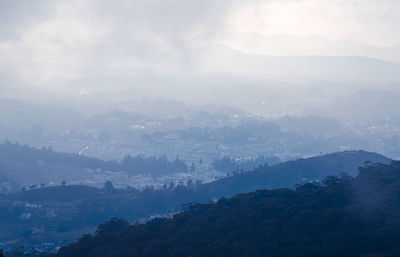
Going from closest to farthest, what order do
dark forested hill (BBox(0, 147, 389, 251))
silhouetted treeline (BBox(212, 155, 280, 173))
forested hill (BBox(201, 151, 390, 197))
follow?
dark forested hill (BBox(0, 147, 389, 251)) < forested hill (BBox(201, 151, 390, 197)) < silhouetted treeline (BBox(212, 155, 280, 173))

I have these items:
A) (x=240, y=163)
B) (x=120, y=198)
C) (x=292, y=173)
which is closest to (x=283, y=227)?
(x=292, y=173)

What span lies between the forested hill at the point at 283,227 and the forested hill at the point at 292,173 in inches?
377

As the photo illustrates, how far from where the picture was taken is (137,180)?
44.3m

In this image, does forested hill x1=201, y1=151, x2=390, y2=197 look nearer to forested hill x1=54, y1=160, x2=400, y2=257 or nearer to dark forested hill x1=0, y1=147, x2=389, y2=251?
dark forested hill x1=0, y1=147, x2=389, y2=251

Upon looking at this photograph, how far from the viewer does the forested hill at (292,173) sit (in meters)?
34.2

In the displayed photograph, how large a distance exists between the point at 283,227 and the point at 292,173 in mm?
15510

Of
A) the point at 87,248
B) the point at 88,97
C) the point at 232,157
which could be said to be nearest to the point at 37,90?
the point at 88,97

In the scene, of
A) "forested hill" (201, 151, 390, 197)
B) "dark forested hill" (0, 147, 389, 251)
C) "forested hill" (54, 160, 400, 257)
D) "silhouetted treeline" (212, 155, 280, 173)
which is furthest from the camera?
"silhouetted treeline" (212, 155, 280, 173)

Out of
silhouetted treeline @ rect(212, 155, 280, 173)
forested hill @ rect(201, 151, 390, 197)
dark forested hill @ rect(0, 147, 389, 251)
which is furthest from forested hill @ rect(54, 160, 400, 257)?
silhouetted treeline @ rect(212, 155, 280, 173)

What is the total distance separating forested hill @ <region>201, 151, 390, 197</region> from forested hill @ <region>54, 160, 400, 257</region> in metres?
9.56

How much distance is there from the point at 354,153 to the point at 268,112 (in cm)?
4150

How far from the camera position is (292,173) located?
34.9m

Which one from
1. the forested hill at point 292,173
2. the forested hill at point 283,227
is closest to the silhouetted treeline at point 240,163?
the forested hill at point 292,173

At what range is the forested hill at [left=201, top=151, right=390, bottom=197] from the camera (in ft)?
112
